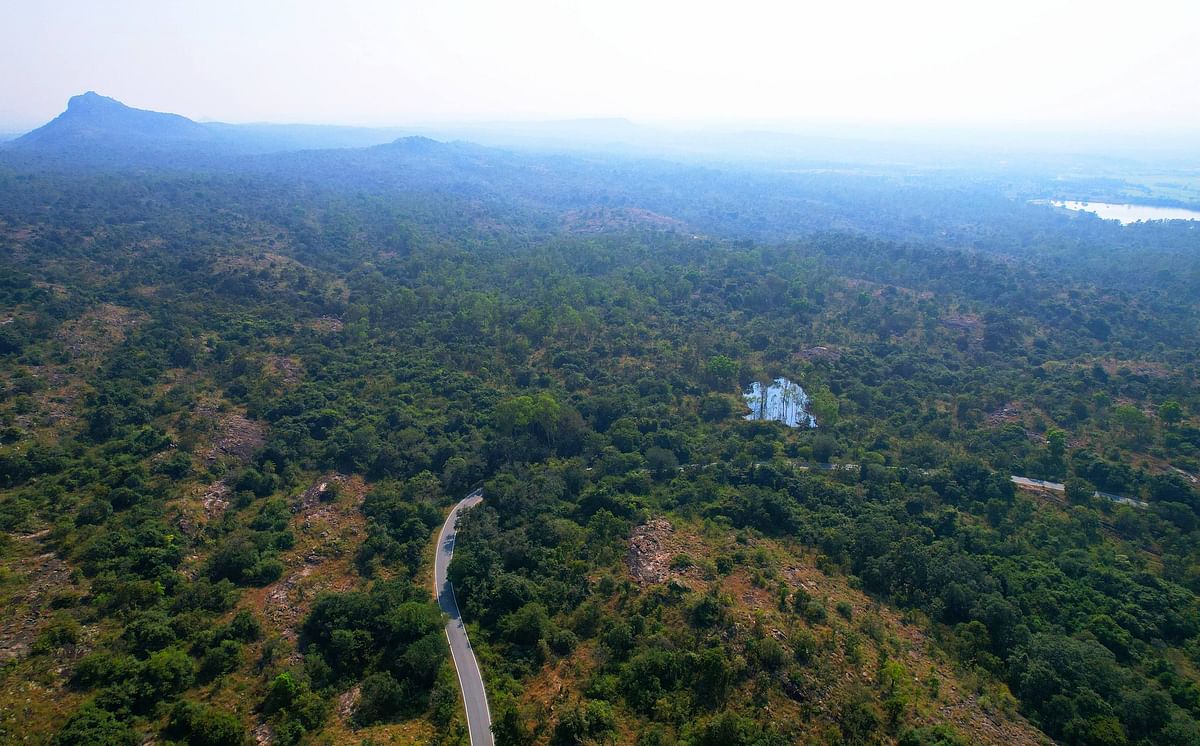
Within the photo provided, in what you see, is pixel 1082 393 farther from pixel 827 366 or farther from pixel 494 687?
pixel 494 687

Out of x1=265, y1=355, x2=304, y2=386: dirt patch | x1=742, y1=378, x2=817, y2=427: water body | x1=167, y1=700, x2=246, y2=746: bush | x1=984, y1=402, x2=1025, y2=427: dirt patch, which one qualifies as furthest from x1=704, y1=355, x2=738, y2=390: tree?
x1=167, y1=700, x2=246, y2=746: bush

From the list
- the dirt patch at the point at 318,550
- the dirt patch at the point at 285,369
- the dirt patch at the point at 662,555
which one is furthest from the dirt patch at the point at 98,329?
the dirt patch at the point at 662,555

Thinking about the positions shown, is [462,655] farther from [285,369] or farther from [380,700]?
[285,369]

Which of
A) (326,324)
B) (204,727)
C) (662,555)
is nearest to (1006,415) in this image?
(662,555)

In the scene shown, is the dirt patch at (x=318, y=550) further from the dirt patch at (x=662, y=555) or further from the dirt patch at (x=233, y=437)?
the dirt patch at (x=662, y=555)

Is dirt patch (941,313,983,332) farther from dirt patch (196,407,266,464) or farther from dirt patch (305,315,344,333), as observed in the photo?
dirt patch (196,407,266,464)
